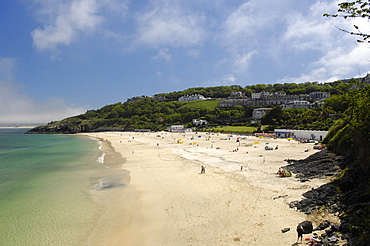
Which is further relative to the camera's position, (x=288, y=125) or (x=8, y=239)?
(x=288, y=125)

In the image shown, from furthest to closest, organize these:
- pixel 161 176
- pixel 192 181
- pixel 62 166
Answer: pixel 62 166 < pixel 161 176 < pixel 192 181

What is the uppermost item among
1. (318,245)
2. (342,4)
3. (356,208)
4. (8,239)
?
(342,4)

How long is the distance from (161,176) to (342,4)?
58.9ft

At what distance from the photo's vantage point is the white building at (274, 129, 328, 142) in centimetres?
4105

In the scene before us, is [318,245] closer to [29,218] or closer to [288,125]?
[29,218]

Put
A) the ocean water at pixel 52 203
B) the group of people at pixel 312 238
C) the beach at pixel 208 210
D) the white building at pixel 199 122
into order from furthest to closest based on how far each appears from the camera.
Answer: the white building at pixel 199 122 → the ocean water at pixel 52 203 → the beach at pixel 208 210 → the group of people at pixel 312 238

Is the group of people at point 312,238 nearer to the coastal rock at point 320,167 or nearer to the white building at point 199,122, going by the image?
the coastal rock at point 320,167

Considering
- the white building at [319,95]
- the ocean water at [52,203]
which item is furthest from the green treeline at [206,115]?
the ocean water at [52,203]

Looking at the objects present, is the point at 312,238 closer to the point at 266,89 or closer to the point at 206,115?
the point at 206,115

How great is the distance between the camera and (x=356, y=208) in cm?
914

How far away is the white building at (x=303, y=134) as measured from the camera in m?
41.0

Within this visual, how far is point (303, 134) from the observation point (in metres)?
45.2

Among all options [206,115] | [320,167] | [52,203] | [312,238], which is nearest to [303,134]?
[320,167]

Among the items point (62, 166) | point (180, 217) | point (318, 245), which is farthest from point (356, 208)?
point (62, 166)
